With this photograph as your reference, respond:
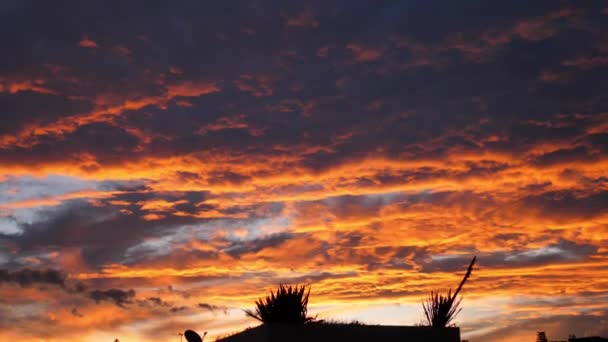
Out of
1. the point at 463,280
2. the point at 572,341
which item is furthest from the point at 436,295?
the point at 572,341

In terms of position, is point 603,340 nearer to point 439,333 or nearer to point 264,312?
point 439,333

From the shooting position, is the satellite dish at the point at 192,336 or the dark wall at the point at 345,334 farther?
the satellite dish at the point at 192,336

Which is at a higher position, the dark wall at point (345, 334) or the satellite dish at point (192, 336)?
the satellite dish at point (192, 336)

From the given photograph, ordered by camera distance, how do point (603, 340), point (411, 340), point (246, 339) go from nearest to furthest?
point (246, 339) → point (411, 340) → point (603, 340)

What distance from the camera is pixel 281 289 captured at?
74.9ft

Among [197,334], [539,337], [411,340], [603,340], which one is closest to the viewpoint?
[411,340]

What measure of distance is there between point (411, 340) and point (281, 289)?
13.3 ft

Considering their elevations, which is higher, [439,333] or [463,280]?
[463,280]

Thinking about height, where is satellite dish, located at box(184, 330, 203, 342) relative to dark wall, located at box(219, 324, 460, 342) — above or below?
above

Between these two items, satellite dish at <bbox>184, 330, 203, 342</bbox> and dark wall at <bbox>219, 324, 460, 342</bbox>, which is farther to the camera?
satellite dish at <bbox>184, 330, 203, 342</bbox>

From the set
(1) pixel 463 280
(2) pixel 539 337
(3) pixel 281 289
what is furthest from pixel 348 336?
(2) pixel 539 337

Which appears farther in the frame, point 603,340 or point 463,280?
point 603,340

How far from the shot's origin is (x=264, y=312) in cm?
2291

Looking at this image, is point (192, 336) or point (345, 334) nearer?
point (345, 334)
